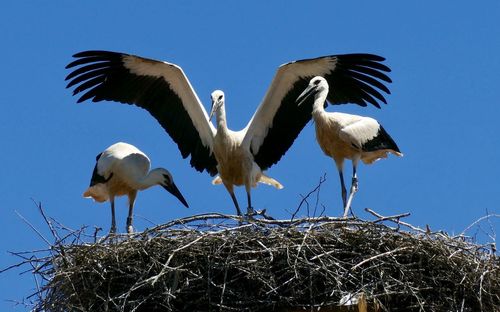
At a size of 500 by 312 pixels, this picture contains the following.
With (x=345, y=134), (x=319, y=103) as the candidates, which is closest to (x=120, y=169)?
(x=319, y=103)

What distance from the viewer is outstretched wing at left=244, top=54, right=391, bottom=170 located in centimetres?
1088

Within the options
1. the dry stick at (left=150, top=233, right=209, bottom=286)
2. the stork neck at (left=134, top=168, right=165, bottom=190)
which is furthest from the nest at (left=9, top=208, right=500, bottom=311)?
the stork neck at (left=134, top=168, right=165, bottom=190)

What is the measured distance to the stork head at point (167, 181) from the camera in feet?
37.4

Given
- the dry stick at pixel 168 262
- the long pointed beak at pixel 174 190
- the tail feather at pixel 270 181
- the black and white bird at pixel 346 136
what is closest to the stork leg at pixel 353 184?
the black and white bird at pixel 346 136

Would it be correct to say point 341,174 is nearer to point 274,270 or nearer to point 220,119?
point 220,119

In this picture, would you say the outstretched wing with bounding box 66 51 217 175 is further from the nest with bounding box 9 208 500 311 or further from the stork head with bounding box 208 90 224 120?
the nest with bounding box 9 208 500 311

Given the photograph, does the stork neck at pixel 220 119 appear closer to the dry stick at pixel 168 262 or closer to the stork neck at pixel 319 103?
the stork neck at pixel 319 103

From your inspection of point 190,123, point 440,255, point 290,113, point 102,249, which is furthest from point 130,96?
point 440,255

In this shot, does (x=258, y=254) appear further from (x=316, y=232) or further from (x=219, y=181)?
(x=219, y=181)

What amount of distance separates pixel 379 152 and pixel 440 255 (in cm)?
236

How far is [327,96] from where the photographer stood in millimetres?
11133

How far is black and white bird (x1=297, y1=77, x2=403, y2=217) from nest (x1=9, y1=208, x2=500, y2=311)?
6.28ft

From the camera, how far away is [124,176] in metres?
11.4

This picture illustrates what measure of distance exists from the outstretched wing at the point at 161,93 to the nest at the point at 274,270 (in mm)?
2809
